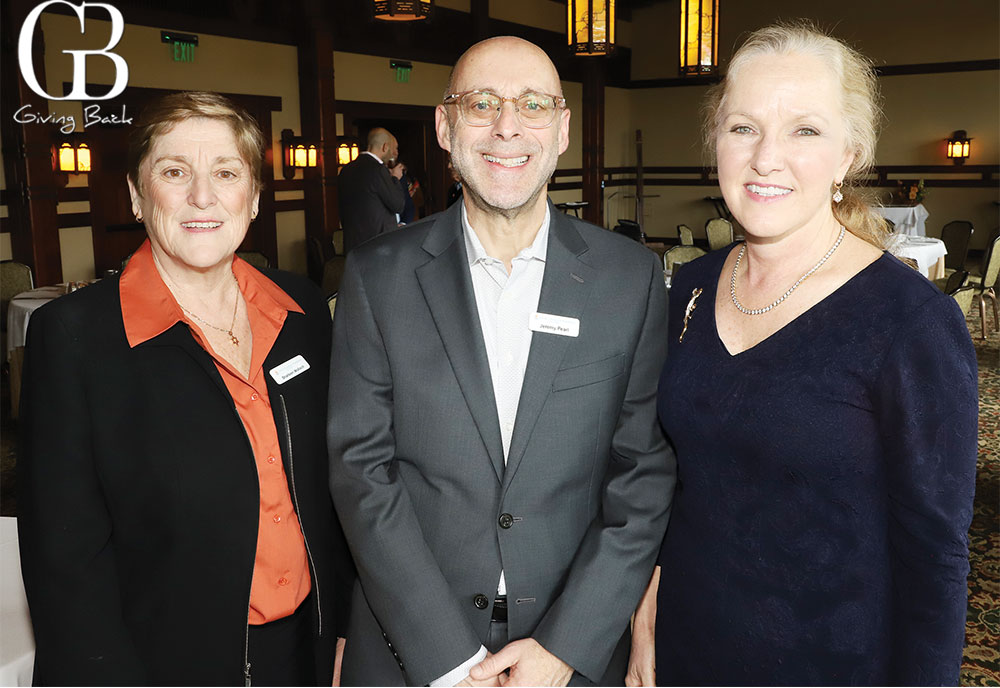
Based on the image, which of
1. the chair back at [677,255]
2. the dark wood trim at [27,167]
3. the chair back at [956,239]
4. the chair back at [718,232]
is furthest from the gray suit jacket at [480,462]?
the chair back at [956,239]

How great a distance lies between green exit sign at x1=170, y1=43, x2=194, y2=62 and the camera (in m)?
8.95

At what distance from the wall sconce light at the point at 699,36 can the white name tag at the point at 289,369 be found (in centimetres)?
723

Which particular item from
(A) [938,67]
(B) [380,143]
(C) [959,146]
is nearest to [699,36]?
(B) [380,143]

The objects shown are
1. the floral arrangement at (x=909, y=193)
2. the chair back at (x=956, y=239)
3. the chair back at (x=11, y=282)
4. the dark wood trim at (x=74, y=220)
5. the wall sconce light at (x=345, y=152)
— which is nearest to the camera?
the chair back at (x=11, y=282)

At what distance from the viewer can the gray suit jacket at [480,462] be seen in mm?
1529

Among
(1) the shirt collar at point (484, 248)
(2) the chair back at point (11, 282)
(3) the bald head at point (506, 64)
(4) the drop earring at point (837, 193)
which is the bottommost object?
(2) the chair back at point (11, 282)

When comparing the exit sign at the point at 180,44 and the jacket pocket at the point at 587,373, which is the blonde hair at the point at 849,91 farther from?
the exit sign at the point at 180,44

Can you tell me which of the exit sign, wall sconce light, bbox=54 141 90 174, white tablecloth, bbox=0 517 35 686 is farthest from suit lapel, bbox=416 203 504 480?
the exit sign

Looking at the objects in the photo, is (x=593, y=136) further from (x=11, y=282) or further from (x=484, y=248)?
(x=484, y=248)

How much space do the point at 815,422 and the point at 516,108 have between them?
842 mm

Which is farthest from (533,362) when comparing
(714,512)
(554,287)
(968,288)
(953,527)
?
(968,288)

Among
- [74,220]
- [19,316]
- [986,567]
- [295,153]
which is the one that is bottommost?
[986,567]

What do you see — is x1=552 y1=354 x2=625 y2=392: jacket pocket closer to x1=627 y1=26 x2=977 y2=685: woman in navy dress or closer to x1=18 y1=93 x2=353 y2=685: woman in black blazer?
x1=627 y1=26 x2=977 y2=685: woman in navy dress

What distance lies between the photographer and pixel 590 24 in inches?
290
